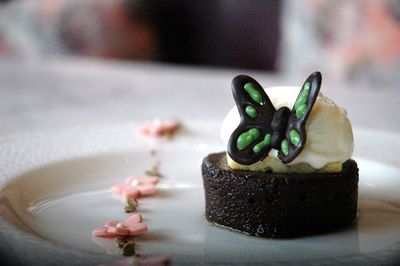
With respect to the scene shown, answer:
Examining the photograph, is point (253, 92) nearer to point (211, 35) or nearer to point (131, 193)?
point (131, 193)

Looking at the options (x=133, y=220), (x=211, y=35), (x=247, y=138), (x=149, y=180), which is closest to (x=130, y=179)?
(x=149, y=180)

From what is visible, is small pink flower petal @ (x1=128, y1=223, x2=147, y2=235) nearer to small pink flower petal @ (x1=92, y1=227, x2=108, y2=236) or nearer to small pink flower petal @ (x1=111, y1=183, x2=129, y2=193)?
small pink flower petal @ (x1=92, y1=227, x2=108, y2=236)

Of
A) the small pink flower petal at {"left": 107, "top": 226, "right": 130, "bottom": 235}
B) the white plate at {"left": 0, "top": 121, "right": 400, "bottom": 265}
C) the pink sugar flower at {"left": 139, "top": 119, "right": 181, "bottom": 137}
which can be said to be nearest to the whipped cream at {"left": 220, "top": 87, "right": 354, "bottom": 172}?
the white plate at {"left": 0, "top": 121, "right": 400, "bottom": 265}

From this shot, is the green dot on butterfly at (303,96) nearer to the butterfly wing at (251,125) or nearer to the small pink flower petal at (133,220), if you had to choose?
the butterfly wing at (251,125)

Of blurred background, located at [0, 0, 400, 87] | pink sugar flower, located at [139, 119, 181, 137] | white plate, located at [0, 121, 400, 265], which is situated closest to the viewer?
white plate, located at [0, 121, 400, 265]

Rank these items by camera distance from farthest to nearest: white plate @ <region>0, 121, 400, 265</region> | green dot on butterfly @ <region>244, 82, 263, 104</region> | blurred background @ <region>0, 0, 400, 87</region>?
blurred background @ <region>0, 0, 400, 87</region>
green dot on butterfly @ <region>244, 82, 263, 104</region>
white plate @ <region>0, 121, 400, 265</region>
